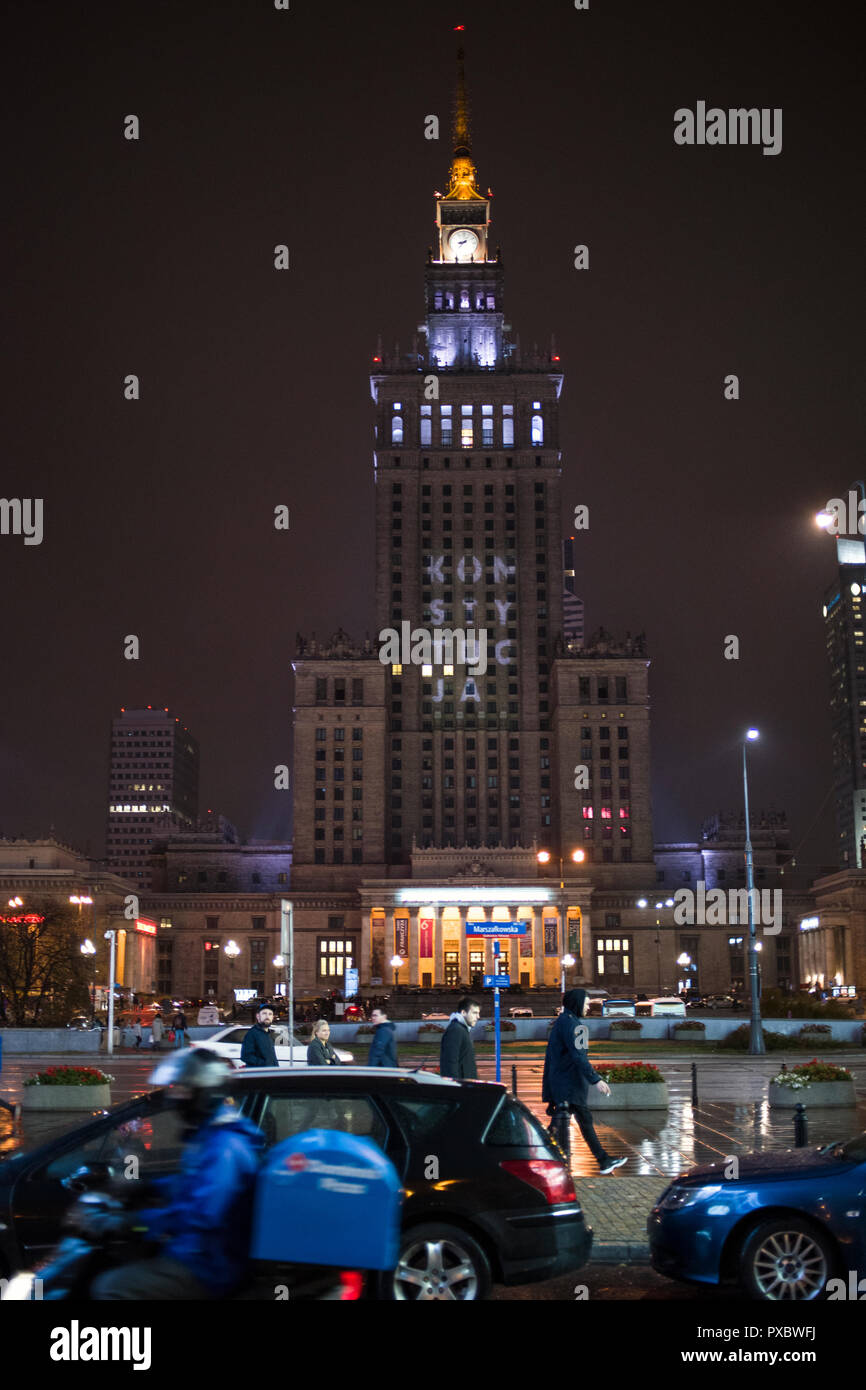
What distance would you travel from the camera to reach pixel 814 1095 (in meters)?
25.7

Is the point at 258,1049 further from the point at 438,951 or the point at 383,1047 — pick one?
the point at 438,951

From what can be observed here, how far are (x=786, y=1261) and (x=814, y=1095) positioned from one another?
1639 centimetres

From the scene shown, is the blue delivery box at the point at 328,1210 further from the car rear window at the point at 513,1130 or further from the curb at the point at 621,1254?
the curb at the point at 621,1254

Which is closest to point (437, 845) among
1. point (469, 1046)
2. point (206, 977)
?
point (206, 977)

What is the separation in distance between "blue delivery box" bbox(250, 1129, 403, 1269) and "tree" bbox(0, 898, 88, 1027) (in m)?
52.0

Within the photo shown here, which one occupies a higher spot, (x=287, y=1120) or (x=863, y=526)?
(x=863, y=526)

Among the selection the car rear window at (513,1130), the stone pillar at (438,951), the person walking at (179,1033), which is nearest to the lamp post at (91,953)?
the person walking at (179,1033)

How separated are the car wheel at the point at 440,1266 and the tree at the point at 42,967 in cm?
4986

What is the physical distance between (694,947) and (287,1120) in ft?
388

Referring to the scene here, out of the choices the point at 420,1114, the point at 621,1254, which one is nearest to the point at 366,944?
the point at 621,1254

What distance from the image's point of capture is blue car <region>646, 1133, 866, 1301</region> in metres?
10.3

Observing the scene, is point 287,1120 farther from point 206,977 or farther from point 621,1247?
point 206,977
